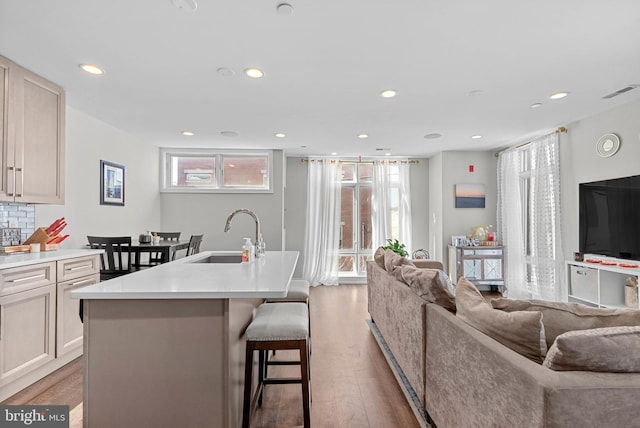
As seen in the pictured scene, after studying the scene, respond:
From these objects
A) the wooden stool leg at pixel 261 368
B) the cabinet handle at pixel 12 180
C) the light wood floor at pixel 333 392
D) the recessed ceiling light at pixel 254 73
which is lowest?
the light wood floor at pixel 333 392

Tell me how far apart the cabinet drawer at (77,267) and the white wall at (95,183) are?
2.27 feet

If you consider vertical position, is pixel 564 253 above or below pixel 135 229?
A: below

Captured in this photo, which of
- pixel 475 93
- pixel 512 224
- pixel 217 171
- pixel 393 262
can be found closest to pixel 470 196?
pixel 512 224

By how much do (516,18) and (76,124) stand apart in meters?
4.24

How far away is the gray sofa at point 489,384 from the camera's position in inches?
37.5

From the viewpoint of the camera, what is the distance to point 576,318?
4.28 feet

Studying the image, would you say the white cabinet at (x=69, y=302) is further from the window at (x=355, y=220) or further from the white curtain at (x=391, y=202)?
the white curtain at (x=391, y=202)

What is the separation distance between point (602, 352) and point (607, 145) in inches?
148

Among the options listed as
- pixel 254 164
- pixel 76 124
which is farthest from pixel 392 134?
pixel 76 124

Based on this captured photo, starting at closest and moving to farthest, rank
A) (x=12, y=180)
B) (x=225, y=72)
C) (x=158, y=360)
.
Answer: (x=158, y=360), (x=12, y=180), (x=225, y=72)

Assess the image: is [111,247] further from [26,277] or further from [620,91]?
[620,91]

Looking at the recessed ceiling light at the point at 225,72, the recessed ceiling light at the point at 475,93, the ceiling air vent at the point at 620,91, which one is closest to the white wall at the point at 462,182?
the ceiling air vent at the point at 620,91

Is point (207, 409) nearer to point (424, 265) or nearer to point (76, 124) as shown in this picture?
point (424, 265)

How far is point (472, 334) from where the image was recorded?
1.41 m
